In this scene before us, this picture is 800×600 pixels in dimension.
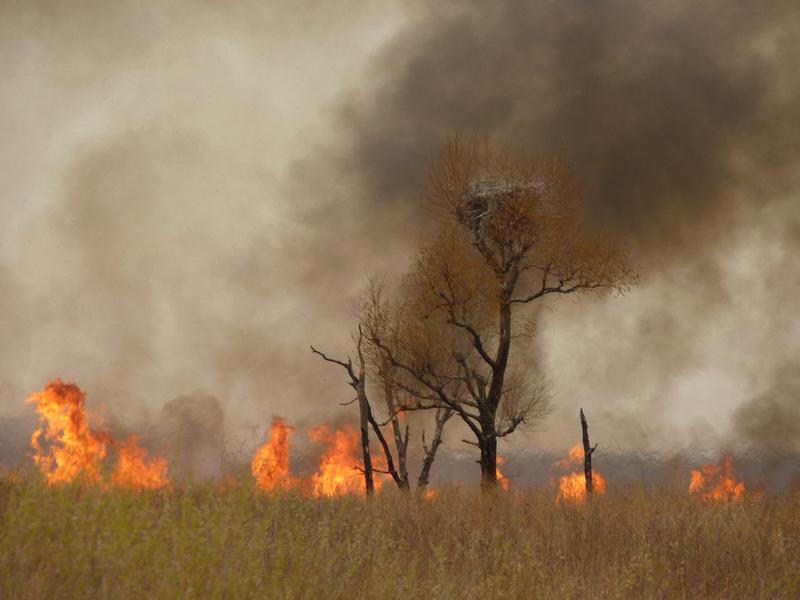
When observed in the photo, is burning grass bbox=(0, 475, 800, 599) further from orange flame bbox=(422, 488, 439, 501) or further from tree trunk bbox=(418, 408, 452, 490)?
tree trunk bbox=(418, 408, 452, 490)

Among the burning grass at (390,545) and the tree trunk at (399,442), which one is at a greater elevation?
the tree trunk at (399,442)

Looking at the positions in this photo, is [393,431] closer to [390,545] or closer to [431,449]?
[431,449]

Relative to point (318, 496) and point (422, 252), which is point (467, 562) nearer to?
point (318, 496)

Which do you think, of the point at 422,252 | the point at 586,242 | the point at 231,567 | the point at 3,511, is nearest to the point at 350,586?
the point at 231,567

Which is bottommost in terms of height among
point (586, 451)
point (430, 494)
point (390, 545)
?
point (390, 545)

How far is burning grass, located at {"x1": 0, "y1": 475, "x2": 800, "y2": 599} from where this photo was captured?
17.5 ft

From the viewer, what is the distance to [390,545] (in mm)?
8492

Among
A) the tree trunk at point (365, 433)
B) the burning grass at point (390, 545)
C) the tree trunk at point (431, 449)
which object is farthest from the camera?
the tree trunk at point (431, 449)

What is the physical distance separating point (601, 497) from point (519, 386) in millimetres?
12917

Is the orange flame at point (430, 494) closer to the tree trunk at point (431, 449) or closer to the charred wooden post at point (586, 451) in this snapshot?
the charred wooden post at point (586, 451)

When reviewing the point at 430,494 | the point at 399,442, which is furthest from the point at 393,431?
the point at 430,494

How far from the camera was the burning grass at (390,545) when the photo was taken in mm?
5340

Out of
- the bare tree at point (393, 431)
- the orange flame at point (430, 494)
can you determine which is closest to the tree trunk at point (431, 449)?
the bare tree at point (393, 431)

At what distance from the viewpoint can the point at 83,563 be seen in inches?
207
